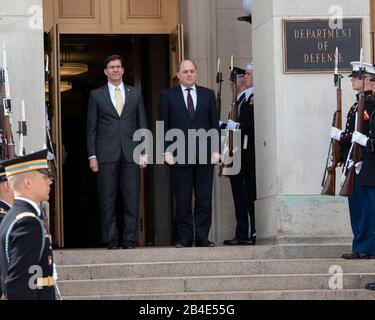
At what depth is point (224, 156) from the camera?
1586 centimetres

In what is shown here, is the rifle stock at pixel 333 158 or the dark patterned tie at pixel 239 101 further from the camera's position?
the dark patterned tie at pixel 239 101

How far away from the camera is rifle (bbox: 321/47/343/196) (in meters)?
14.3

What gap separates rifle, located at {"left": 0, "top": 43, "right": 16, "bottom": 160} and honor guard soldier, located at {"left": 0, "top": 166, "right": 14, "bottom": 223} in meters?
2.99

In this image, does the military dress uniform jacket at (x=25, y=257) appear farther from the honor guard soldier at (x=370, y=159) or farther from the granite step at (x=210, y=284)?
the honor guard soldier at (x=370, y=159)

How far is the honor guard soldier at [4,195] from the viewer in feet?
33.0

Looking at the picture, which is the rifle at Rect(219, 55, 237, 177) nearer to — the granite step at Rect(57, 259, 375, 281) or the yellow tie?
the yellow tie

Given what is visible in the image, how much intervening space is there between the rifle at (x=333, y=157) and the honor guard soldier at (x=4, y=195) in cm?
494

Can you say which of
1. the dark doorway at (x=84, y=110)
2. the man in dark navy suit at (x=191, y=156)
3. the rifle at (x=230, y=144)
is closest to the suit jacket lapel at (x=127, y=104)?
the man in dark navy suit at (x=191, y=156)

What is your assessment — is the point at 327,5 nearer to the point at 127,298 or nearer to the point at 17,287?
the point at 127,298

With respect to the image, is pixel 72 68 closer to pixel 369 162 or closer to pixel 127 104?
pixel 127 104

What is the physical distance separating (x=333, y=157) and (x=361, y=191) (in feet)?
1.98

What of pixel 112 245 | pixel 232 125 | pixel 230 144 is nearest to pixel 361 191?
pixel 230 144

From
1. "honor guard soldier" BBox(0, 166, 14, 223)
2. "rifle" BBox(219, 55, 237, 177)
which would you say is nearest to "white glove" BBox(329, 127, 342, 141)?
"rifle" BBox(219, 55, 237, 177)

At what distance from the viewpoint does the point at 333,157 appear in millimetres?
14328
